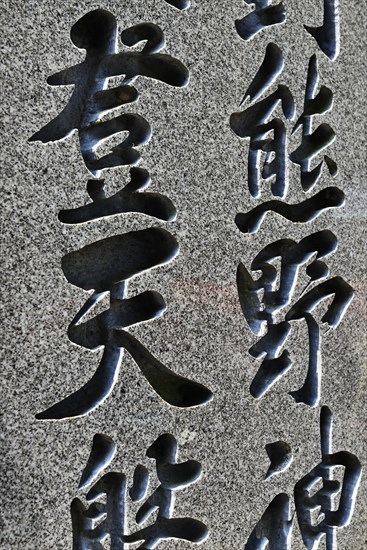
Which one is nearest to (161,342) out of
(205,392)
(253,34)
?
(205,392)

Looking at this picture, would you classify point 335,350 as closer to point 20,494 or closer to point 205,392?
point 205,392

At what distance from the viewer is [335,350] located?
1.35 metres

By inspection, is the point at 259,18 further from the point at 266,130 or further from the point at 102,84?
the point at 102,84

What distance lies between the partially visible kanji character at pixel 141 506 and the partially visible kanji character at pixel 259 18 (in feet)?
2.18

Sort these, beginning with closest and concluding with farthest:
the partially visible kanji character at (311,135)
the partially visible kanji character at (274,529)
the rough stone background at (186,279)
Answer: the rough stone background at (186,279) → the partially visible kanji character at (274,529) → the partially visible kanji character at (311,135)

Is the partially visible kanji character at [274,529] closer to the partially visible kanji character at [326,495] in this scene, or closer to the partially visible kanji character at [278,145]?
the partially visible kanji character at [326,495]

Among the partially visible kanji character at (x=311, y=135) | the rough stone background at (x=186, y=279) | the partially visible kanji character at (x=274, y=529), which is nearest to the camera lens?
the rough stone background at (x=186, y=279)

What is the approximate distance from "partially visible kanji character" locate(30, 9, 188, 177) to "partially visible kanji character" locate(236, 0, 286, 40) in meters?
0.25

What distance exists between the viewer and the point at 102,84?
0.99 m

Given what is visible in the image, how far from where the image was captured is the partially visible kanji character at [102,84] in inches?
38.9

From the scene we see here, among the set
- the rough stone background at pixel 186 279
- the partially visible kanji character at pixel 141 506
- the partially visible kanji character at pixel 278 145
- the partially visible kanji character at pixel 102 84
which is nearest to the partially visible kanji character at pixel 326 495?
the rough stone background at pixel 186 279

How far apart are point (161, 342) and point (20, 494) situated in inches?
11.4

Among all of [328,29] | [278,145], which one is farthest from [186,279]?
Result: [328,29]

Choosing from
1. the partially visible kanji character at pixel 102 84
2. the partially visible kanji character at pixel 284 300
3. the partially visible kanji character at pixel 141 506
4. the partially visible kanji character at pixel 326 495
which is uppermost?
the partially visible kanji character at pixel 102 84
